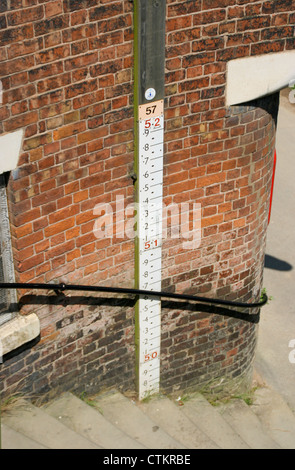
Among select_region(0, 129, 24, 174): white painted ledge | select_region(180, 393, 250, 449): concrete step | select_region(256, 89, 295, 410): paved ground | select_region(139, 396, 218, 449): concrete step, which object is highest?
select_region(0, 129, 24, 174): white painted ledge

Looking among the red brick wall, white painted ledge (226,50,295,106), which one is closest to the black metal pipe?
the red brick wall

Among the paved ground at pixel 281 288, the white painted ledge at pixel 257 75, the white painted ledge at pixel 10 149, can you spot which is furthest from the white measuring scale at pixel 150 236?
the paved ground at pixel 281 288

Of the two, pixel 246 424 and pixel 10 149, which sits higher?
pixel 10 149

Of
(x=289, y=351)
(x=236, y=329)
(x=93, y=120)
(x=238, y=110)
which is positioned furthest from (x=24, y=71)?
(x=289, y=351)

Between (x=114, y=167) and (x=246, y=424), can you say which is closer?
(x=114, y=167)

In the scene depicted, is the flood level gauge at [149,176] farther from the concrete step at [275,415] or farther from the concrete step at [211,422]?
the concrete step at [275,415]

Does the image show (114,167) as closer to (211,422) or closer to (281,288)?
(211,422)

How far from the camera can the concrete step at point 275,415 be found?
6.69 metres

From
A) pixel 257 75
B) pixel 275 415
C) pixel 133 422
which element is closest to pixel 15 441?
pixel 133 422

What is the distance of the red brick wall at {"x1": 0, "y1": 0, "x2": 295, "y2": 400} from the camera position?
466cm

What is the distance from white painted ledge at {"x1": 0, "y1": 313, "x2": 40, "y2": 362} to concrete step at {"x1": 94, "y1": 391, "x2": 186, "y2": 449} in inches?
45.8

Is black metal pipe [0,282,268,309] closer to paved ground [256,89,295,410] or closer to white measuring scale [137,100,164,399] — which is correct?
white measuring scale [137,100,164,399]

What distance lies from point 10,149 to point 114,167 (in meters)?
0.94

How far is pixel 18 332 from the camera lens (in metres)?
5.25
